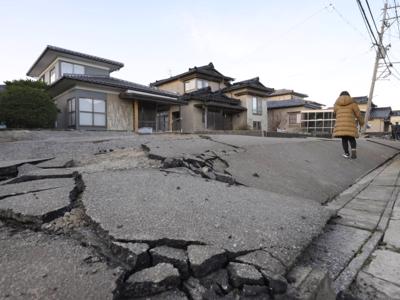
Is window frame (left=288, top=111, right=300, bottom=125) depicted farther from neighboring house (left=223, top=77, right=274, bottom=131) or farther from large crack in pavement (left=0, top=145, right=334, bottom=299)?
large crack in pavement (left=0, top=145, right=334, bottom=299)

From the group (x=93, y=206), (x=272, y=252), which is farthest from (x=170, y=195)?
(x=272, y=252)

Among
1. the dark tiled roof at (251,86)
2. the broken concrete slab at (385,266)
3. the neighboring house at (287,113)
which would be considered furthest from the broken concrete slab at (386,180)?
the neighboring house at (287,113)

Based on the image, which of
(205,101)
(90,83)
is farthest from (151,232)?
(205,101)

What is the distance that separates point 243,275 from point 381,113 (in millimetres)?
42665

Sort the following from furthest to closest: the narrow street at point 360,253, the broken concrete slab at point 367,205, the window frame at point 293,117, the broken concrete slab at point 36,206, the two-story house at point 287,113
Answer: the window frame at point 293,117
the two-story house at point 287,113
the broken concrete slab at point 367,205
the broken concrete slab at point 36,206
the narrow street at point 360,253

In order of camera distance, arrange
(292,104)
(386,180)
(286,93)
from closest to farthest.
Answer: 1. (386,180)
2. (292,104)
3. (286,93)

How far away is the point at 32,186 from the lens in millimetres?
2855

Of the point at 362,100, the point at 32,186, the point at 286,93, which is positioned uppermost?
the point at 286,93

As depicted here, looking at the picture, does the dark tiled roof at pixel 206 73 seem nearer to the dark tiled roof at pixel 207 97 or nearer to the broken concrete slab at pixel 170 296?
the dark tiled roof at pixel 207 97

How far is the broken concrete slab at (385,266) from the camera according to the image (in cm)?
175

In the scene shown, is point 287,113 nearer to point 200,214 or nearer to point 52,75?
point 52,75

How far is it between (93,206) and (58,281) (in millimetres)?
898

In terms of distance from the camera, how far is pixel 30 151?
5535 mm

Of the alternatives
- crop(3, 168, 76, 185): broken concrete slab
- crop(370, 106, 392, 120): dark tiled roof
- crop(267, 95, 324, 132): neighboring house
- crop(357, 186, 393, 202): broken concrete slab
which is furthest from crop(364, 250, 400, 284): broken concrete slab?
crop(370, 106, 392, 120): dark tiled roof
